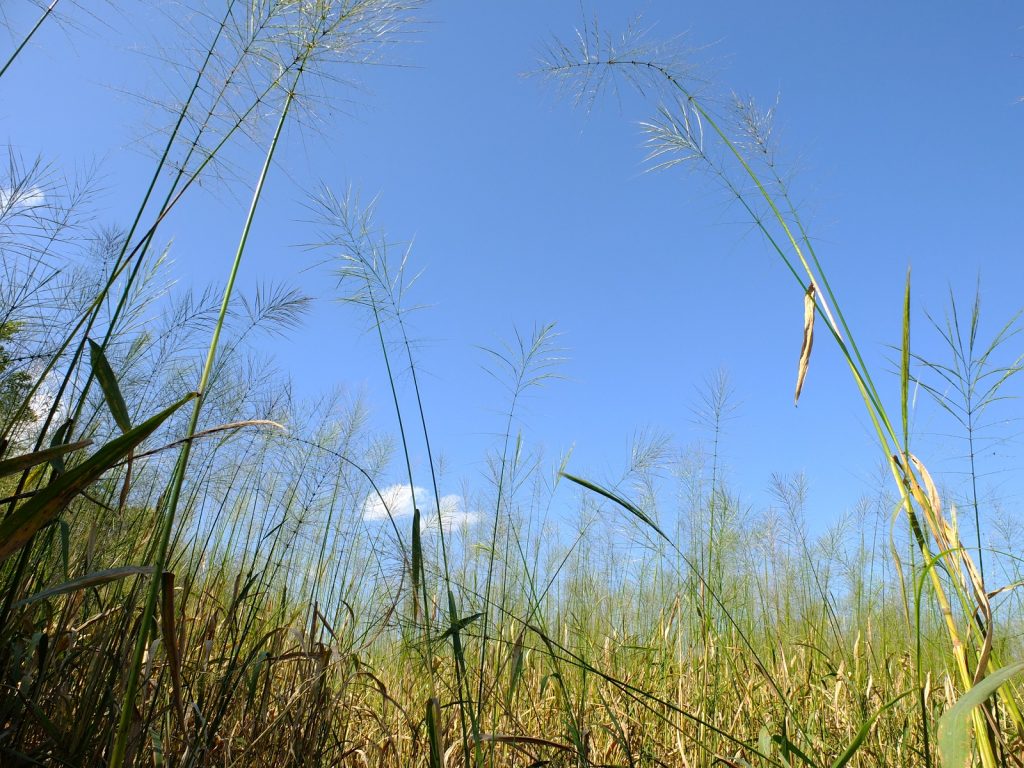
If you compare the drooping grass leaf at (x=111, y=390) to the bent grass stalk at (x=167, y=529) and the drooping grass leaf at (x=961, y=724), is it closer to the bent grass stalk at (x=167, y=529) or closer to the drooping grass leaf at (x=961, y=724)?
the bent grass stalk at (x=167, y=529)

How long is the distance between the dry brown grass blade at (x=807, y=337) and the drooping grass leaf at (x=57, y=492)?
2.70ft

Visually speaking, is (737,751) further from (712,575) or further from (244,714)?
(244,714)

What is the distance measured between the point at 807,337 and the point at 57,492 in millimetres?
954

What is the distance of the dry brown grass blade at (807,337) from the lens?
3.12 feet

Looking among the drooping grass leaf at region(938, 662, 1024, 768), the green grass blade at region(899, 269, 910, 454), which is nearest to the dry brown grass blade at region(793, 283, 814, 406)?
the green grass blade at region(899, 269, 910, 454)

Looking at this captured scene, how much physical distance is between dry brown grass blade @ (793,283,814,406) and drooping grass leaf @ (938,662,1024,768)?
45 centimetres

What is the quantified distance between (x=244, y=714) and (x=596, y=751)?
0.99 meters

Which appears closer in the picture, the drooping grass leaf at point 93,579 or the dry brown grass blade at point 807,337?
the drooping grass leaf at point 93,579

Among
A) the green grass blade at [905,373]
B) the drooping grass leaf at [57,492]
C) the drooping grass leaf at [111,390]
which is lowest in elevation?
the drooping grass leaf at [57,492]

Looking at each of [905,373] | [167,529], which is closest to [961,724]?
[905,373]

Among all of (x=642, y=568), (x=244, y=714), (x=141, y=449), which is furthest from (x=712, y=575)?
(x=141, y=449)

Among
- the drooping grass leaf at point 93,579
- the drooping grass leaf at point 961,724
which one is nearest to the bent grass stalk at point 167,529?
the drooping grass leaf at point 93,579

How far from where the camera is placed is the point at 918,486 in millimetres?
798

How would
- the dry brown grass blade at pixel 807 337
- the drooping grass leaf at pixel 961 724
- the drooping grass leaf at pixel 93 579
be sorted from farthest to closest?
the dry brown grass blade at pixel 807 337 → the drooping grass leaf at pixel 93 579 → the drooping grass leaf at pixel 961 724
